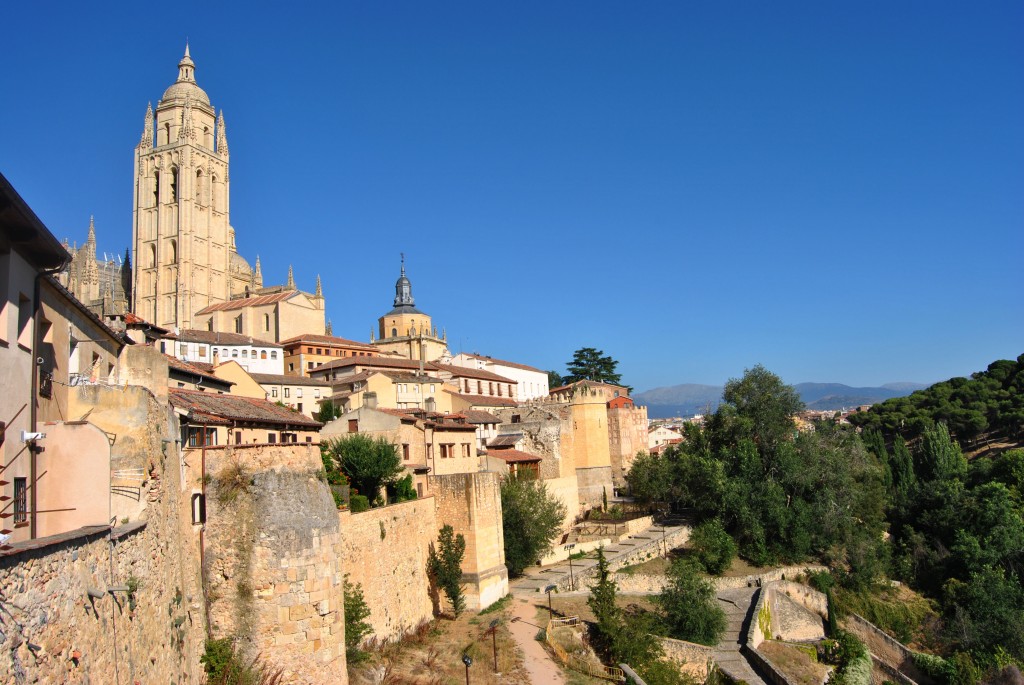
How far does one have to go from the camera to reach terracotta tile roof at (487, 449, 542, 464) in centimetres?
4650

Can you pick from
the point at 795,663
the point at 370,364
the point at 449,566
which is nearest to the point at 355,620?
the point at 449,566

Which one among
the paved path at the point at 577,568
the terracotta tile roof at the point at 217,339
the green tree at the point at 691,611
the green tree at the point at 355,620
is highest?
the terracotta tile roof at the point at 217,339

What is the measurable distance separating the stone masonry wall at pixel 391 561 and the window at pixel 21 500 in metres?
10.8

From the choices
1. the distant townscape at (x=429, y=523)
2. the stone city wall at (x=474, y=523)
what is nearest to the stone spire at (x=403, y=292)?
the distant townscape at (x=429, y=523)

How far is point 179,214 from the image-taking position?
307 feet

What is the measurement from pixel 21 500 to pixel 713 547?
39.2m

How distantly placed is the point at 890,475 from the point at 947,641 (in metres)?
22.9

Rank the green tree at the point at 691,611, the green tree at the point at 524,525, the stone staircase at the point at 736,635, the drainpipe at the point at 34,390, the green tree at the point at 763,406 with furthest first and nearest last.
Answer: the green tree at the point at 763,406 < the green tree at the point at 524,525 < the green tree at the point at 691,611 < the stone staircase at the point at 736,635 < the drainpipe at the point at 34,390

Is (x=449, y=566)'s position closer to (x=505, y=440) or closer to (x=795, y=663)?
(x=795, y=663)

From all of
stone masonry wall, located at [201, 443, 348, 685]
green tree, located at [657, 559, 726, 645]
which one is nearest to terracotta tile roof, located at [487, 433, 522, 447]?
green tree, located at [657, 559, 726, 645]

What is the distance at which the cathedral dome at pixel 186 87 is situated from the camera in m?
98.7

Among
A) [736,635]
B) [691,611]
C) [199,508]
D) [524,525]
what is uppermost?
[199,508]

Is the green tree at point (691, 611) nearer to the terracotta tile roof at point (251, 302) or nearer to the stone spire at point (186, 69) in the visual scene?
the terracotta tile roof at point (251, 302)

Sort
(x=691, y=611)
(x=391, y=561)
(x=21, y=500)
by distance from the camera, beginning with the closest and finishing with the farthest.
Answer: (x=21, y=500) < (x=391, y=561) < (x=691, y=611)
